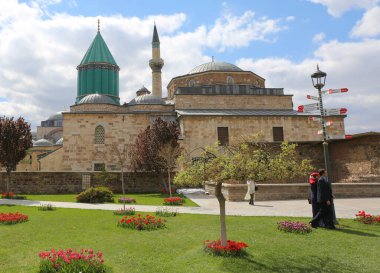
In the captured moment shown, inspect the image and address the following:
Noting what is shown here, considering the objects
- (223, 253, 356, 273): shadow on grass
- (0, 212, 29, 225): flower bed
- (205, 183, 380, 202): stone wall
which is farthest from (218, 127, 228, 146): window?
(223, 253, 356, 273): shadow on grass

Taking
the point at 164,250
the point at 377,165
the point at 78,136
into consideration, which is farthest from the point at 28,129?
the point at 377,165

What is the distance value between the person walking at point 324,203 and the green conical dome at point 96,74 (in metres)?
30.8

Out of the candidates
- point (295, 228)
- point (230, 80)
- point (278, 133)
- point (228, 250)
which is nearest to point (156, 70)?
point (230, 80)

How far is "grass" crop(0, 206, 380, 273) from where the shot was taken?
4984 millimetres

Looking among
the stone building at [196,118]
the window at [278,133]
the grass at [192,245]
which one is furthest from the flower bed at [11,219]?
the window at [278,133]

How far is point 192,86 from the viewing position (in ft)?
94.0

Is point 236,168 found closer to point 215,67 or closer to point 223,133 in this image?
point 223,133

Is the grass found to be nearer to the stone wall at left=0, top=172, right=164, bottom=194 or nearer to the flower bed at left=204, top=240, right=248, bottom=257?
the flower bed at left=204, top=240, right=248, bottom=257

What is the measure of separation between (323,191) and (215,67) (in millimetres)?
24145

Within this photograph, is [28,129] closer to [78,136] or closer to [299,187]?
[78,136]

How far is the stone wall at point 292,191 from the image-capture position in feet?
46.3

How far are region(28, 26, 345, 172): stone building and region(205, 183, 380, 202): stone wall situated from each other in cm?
959

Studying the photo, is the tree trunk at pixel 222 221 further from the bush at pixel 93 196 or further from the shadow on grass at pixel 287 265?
the bush at pixel 93 196

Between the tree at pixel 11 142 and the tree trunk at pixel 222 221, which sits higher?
the tree at pixel 11 142
